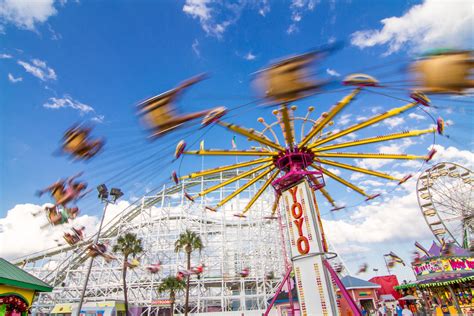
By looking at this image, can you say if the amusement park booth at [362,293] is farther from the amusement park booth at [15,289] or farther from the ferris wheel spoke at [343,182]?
the amusement park booth at [15,289]

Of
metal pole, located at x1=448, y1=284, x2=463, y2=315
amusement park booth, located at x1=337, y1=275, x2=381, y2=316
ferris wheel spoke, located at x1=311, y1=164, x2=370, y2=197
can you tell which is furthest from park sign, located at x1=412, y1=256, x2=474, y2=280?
ferris wheel spoke, located at x1=311, y1=164, x2=370, y2=197

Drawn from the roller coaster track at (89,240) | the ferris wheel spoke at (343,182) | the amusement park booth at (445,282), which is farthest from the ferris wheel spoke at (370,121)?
the roller coaster track at (89,240)

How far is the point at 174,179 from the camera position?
1168 cm

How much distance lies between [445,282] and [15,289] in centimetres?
2300

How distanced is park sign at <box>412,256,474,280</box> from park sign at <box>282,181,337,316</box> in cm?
1369

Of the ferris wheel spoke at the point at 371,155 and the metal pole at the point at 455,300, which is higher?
the ferris wheel spoke at the point at 371,155

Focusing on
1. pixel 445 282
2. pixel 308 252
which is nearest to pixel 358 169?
pixel 308 252

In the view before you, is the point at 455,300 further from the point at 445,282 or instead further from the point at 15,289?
the point at 15,289

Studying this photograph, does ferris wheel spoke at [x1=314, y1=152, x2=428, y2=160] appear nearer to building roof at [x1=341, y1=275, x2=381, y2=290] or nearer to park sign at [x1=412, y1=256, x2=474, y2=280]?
park sign at [x1=412, y1=256, x2=474, y2=280]

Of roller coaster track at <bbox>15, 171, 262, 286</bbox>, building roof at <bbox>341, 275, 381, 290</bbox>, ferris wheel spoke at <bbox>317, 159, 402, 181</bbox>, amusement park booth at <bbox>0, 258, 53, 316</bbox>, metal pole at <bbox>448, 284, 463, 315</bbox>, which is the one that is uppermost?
roller coaster track at <bbox>15, 171, 262, 286</bbox>

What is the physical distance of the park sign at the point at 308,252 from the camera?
28.2 feet

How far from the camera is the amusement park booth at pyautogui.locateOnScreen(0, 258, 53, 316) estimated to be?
10383mm

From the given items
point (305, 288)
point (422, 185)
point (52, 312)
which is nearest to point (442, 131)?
point (305, 288)

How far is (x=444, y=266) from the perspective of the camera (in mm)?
17594
